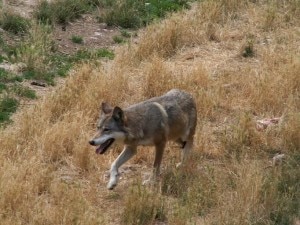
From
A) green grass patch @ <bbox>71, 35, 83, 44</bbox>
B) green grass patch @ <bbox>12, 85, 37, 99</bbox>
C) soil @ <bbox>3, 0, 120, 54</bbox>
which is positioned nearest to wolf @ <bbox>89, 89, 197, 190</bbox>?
green grass patch @ <bbox>12, 85, 37, 99</bbox>

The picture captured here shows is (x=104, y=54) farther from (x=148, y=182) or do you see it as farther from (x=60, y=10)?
(x=148, y=182)

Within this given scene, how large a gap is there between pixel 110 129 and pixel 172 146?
1.65 m

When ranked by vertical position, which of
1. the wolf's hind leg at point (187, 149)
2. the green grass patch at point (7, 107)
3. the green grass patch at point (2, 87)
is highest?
the wolf's hind leg at point (187, 149)

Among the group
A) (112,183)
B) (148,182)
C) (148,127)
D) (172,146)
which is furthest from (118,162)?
(172,146)

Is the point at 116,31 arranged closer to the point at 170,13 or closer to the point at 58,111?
the point at 170,13

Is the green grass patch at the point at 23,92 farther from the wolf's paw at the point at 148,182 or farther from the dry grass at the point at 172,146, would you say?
the wolf's paw at the point at 148,182

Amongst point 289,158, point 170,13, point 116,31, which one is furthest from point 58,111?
point 170,13

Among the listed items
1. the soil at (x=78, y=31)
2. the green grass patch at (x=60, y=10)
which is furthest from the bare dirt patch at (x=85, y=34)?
the green grass patch at (x=60, y=10)

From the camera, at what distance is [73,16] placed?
1289 centimetres

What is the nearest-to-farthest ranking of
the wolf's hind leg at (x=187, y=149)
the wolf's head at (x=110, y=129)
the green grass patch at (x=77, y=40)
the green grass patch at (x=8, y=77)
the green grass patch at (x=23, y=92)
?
1. the wolf's head at (x=110, y=129)
2. the wolf's hind leg at (x=187, y=149)
3. the green grass patch at (x=23, y=92)
4. the green grass patch at (x=8, y=77)
5. the green grass patch at (x=77, y=40)

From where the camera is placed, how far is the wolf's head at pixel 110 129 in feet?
22.0

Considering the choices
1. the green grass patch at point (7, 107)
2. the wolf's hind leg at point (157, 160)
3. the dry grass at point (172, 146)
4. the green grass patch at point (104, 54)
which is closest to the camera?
the dry grass at point (172, 146)

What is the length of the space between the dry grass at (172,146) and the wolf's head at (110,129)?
20.6 inches

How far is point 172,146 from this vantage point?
823 cm
